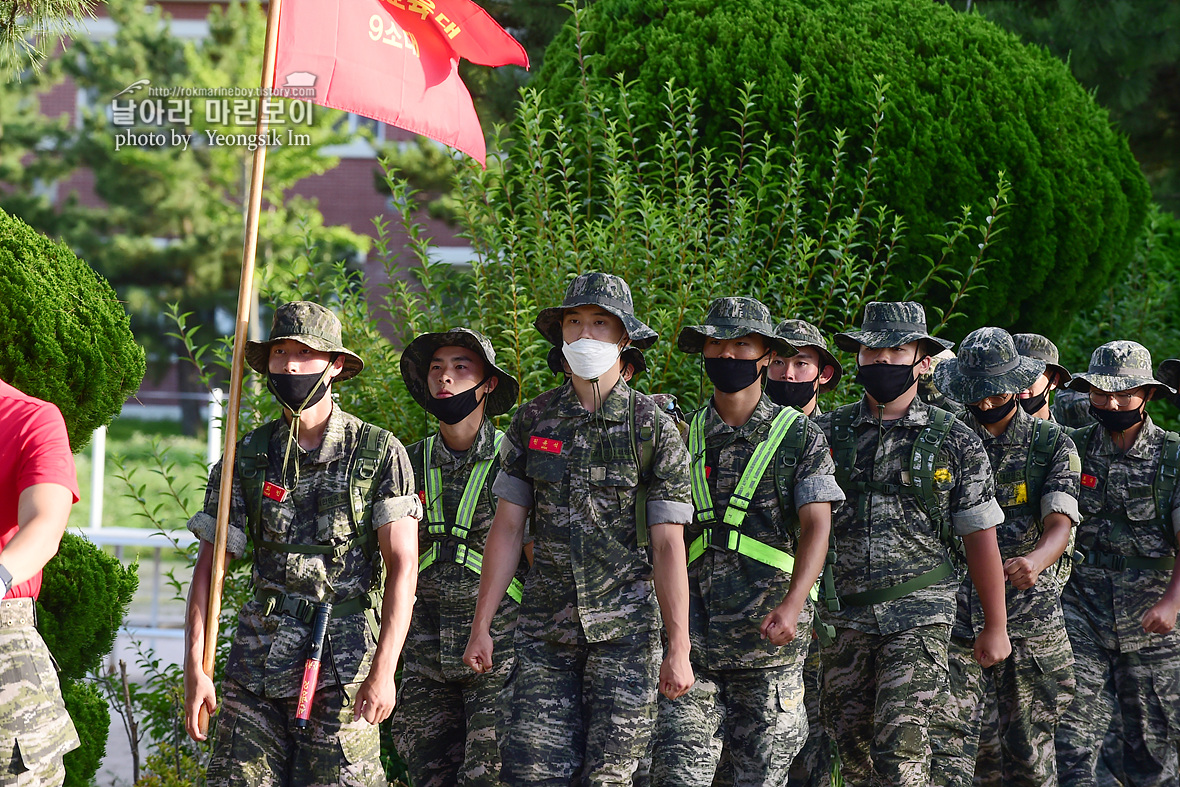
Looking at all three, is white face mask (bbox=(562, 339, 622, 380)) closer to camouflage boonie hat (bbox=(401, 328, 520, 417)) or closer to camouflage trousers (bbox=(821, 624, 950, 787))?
camouflage boonie hat (bbox=(401, 328, 520, 417))

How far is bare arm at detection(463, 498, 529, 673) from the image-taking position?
4.79 meters

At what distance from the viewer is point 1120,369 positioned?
689 centimetres

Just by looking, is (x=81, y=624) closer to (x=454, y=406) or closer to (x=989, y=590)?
(x=454, y=406)

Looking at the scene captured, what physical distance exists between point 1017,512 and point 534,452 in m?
2.87

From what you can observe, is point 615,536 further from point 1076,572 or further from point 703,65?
point 703,65

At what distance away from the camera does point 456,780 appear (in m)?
5.64

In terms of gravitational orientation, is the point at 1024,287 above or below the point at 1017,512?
above

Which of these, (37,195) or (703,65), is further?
(37,195)

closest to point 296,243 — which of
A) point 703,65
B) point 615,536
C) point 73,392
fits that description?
point 703,65

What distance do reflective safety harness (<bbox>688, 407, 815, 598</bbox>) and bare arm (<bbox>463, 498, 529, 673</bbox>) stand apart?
805 mm

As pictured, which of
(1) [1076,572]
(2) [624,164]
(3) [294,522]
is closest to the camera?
(3) [294,522]

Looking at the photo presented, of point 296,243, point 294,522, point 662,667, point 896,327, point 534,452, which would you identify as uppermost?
point 296,243

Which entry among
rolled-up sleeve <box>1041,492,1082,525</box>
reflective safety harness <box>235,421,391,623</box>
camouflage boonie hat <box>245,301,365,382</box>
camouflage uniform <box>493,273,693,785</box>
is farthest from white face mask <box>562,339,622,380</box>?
rolled-up sleeve <box>1041,492,1082,525</box>

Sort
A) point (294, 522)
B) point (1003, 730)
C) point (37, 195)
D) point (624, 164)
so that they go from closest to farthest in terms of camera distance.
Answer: point (294, 522) → point (1003, 730) → point (624, 164) → point (37, 195)
